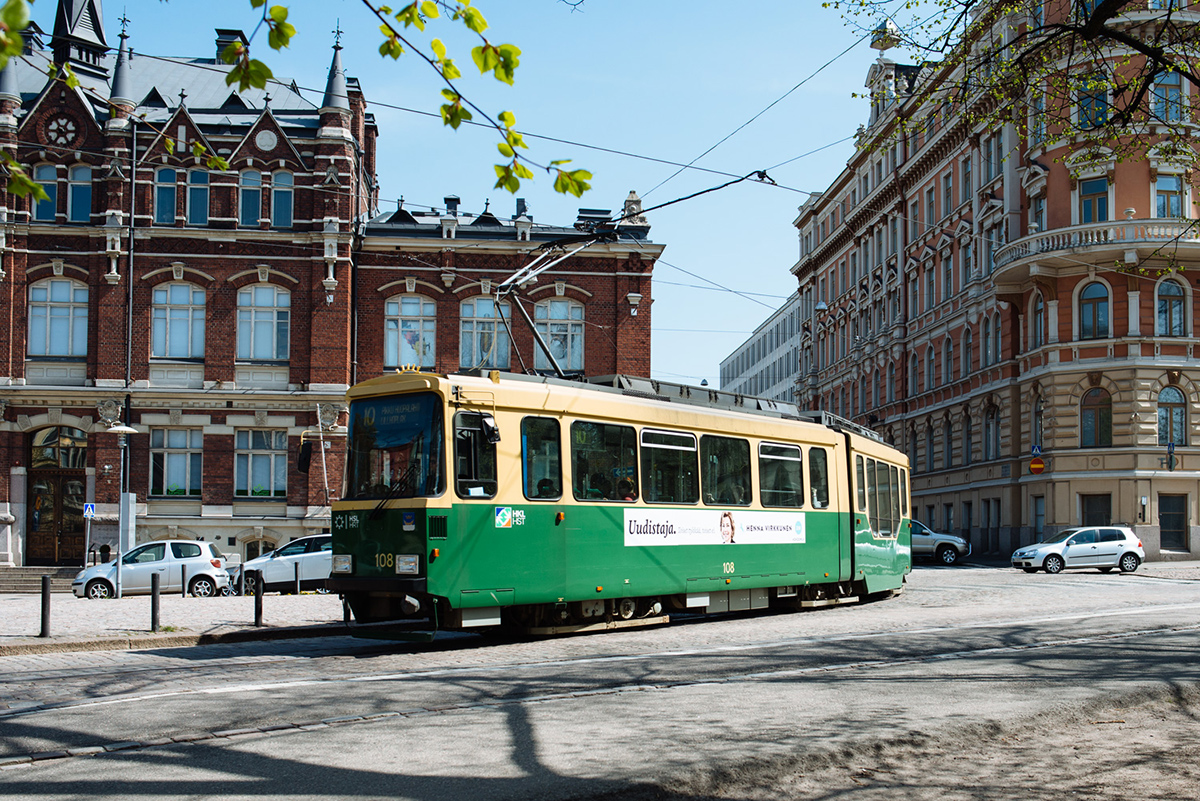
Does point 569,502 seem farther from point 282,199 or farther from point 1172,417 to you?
point 1172,417

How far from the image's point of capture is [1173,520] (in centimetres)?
3994

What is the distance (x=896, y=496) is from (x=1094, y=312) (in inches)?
867

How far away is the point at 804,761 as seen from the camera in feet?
22.6

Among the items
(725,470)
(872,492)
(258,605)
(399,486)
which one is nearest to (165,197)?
(258,605)

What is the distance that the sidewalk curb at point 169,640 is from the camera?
46.3 feet

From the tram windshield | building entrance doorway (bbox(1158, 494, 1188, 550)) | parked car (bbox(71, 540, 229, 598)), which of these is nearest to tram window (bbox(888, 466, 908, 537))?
the tram windshield

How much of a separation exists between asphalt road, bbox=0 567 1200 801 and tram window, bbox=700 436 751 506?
6.79 feet

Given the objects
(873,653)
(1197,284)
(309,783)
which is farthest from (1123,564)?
(309,783)

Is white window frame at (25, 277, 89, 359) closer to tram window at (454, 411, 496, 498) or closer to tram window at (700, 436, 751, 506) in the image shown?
tram window at (700, 436, 751, 506)

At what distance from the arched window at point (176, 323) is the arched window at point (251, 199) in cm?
285

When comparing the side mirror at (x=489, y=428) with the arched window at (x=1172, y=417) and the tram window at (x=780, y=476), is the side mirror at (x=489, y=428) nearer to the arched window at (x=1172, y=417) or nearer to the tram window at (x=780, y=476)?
the tram window at (x=780, y=476)

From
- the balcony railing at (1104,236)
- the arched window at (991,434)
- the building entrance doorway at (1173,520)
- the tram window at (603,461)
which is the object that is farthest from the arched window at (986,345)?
the tram window at (603,461)

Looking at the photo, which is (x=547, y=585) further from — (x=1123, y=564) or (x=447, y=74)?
(x=1123, y=564)

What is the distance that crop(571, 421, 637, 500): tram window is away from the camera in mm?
14430
